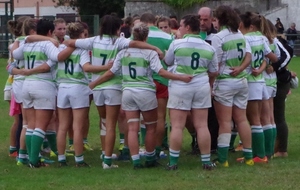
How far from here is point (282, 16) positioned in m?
40.2

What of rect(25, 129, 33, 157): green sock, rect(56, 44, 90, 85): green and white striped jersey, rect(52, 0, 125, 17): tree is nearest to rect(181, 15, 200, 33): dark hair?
rect(56, 44, 90, 85): green and white striped jersey

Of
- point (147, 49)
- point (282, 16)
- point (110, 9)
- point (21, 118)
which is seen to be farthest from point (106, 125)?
point (110, 9)

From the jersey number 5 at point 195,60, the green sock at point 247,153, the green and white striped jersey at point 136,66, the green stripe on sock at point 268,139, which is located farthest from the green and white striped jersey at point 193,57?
the green stripe on sock at point 268,139

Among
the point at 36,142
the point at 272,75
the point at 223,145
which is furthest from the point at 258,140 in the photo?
the point at 36,142

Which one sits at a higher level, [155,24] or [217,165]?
[155,24]

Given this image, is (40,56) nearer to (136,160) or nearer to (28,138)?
(28,138)

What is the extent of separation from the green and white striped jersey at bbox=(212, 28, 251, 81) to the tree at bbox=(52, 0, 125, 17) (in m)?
38.1

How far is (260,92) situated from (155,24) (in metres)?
1.79

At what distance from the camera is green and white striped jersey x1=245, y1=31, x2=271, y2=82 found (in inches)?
391

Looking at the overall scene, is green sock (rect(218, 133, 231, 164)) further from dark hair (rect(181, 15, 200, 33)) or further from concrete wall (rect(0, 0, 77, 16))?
concrete wall (rect(0, 0, 77, 16))

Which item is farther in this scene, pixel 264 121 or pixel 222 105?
pixel 264 121

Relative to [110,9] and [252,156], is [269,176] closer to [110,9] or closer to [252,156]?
[252,156]

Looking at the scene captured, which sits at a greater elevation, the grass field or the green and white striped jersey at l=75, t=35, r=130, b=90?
the green and white striped jersey at l=75, t=35, r=130, b=90

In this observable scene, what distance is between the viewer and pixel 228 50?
9.59 m
